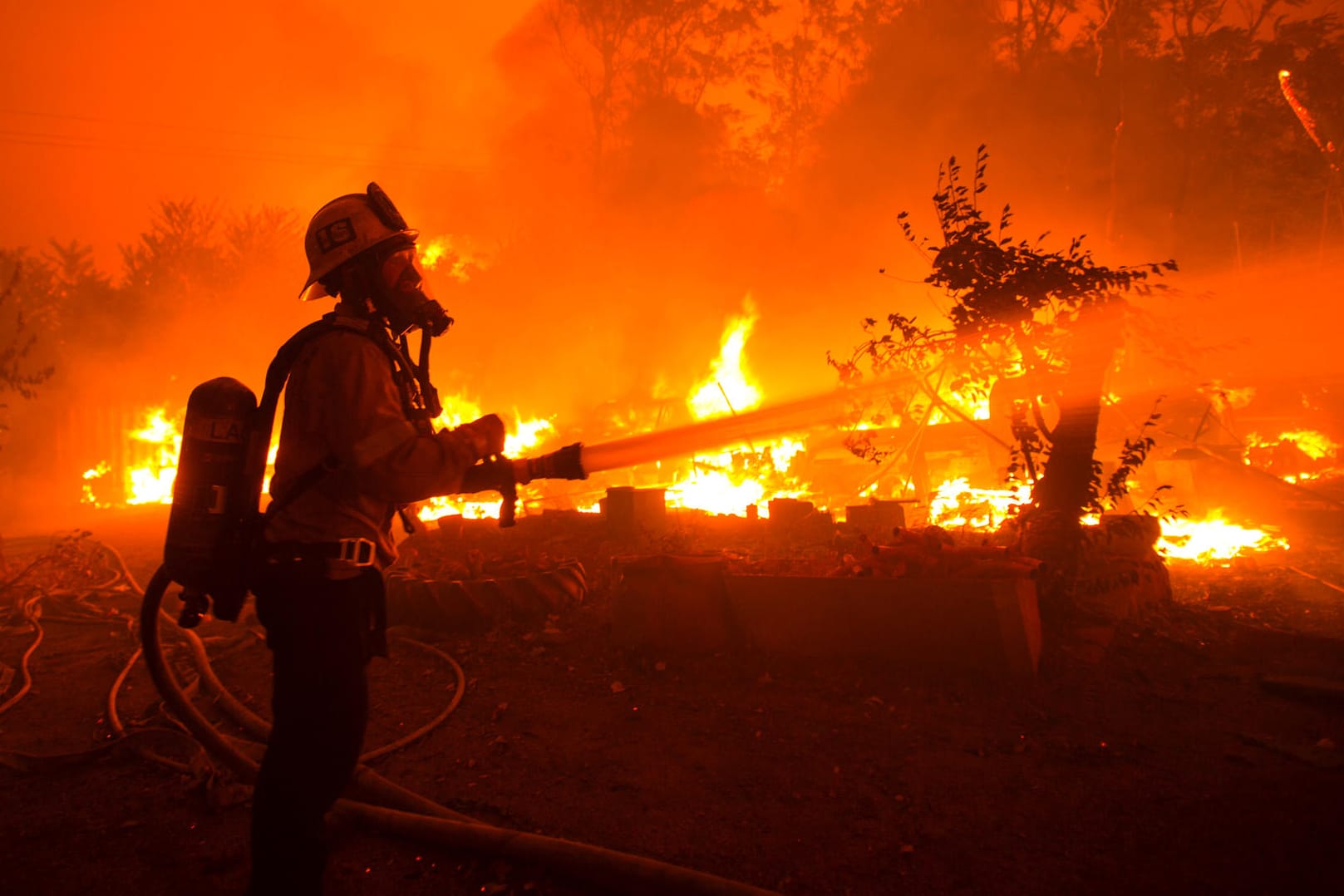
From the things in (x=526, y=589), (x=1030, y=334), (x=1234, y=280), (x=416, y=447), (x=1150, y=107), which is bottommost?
(x=526, y=589)

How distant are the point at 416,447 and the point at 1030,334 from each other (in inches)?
202

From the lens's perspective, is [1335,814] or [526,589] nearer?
[1335,814]

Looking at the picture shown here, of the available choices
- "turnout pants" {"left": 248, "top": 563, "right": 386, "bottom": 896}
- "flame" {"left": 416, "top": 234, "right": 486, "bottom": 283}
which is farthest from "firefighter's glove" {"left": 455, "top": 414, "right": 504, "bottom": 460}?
"flame" {"left": 416, "top": 234, "right": 486, "bottom": 283}

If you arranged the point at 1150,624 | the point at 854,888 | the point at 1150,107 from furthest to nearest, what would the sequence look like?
the point at 1150,107, the point at 1150,624, the point at 854,888

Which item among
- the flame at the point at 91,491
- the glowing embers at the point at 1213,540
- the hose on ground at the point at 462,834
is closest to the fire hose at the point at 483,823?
the hose on ground at the point at 462,834

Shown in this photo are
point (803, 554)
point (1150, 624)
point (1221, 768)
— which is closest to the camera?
point (1221, 768)

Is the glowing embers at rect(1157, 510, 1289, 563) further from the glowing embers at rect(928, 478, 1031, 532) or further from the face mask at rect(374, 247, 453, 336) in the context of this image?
the face mask at rect(374, 247, 453, 336)

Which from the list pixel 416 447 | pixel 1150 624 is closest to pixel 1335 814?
pixel 1150 624

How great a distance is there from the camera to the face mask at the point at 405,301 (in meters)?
3.02

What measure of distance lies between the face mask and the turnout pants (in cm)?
107

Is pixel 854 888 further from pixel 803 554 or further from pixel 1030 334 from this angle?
pixel 803 554

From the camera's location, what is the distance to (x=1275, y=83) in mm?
23641

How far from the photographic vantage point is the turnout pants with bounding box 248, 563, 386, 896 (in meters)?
2.45

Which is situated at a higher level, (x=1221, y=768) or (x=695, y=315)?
(x=695, y=315)
